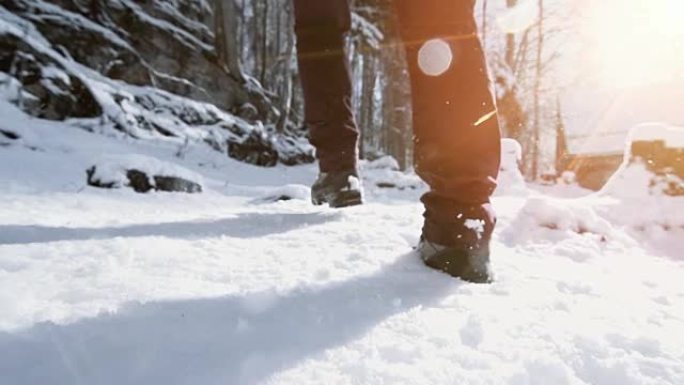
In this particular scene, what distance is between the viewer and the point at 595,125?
20750 mm

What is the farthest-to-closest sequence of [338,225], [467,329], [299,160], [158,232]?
[299,160] < [338,225] < [158,232] < [467,329]

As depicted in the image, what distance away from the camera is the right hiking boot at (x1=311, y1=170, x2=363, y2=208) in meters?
2.21

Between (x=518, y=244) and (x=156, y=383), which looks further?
(x=518, y=244)

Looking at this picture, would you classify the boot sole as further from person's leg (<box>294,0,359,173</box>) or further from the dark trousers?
the dark trousers

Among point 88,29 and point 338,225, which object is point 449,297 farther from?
point 88,29

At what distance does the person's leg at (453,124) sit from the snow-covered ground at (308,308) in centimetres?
13

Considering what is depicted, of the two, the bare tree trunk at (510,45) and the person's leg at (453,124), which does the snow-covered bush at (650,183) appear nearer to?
the person's leg at (453,124)

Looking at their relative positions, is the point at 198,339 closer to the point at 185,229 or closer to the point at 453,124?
the point at 453,124

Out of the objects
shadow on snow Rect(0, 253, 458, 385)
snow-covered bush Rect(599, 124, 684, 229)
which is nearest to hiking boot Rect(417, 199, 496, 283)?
shadow on snow Rect(0, 253, 458, 385)

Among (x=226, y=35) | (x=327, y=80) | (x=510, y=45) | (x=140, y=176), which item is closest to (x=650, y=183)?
(x=327, y=80)

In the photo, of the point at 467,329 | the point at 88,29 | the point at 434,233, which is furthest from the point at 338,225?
the point at 88,29

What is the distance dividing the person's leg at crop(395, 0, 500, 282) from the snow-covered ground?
131 millimetres

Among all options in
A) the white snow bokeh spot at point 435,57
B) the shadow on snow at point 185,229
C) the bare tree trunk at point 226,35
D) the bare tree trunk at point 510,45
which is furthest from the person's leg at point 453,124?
the bare tree trunk at point 510,45

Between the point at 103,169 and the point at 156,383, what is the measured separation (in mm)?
3230
